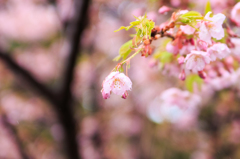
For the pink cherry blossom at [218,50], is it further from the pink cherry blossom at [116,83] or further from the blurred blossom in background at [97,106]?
the blurred blossom in background at [97,106]

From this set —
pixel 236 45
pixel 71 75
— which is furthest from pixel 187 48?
pixel 71 75

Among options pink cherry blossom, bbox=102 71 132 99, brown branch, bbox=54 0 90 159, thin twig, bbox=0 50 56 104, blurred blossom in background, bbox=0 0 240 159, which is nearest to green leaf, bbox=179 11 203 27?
pink cherry blossom, bbox=102 71 132 99

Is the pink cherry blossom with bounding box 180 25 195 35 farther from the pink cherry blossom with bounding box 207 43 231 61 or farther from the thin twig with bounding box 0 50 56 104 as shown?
the thin twig with bounding box 0 50 56 104

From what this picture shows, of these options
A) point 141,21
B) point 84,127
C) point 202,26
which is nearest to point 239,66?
point 202,26

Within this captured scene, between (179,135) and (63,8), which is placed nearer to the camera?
(63,8)

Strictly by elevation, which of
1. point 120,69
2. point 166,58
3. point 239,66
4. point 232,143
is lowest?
point 120,69

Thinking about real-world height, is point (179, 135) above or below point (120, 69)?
above

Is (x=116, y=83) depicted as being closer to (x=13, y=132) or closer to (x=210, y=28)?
(x=210, y=28)

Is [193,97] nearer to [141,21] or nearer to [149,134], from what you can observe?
[141,21]
